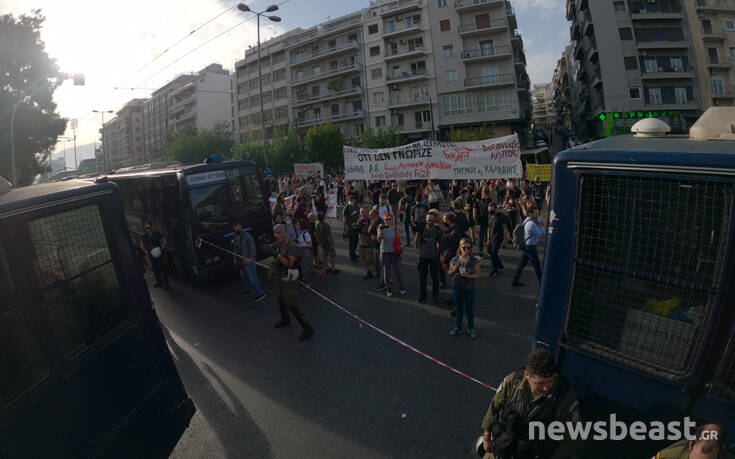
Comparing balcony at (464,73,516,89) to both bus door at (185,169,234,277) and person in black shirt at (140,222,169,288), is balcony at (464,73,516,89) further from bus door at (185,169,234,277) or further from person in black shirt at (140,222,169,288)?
person in black shirt at (140,222,169,288)

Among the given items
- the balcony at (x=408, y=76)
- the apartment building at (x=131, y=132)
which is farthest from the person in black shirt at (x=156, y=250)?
the apartment building at (x=131, y=132)

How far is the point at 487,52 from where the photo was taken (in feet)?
131

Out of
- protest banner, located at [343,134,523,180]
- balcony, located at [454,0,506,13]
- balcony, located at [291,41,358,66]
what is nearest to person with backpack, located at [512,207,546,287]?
protest banner, located at [343,134,523,180]

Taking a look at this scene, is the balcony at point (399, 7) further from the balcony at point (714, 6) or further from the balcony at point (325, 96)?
the balcony at point (714, 6)

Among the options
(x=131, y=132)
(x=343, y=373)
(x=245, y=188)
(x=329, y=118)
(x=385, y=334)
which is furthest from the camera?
(x=131, y=132)

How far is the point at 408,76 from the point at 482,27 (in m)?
8.90

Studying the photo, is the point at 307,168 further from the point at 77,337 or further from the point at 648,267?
the point at 648,267

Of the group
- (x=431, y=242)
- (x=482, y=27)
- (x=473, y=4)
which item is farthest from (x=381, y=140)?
(x=431, y=242)

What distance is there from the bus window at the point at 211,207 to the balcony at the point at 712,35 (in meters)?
50.5

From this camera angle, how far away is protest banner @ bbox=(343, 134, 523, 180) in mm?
11703

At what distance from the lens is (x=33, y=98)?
23000mm

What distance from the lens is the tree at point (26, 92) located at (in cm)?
2133

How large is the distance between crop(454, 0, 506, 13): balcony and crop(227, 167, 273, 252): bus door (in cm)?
3944

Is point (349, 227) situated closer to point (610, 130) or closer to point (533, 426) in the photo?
point (533, 426)
